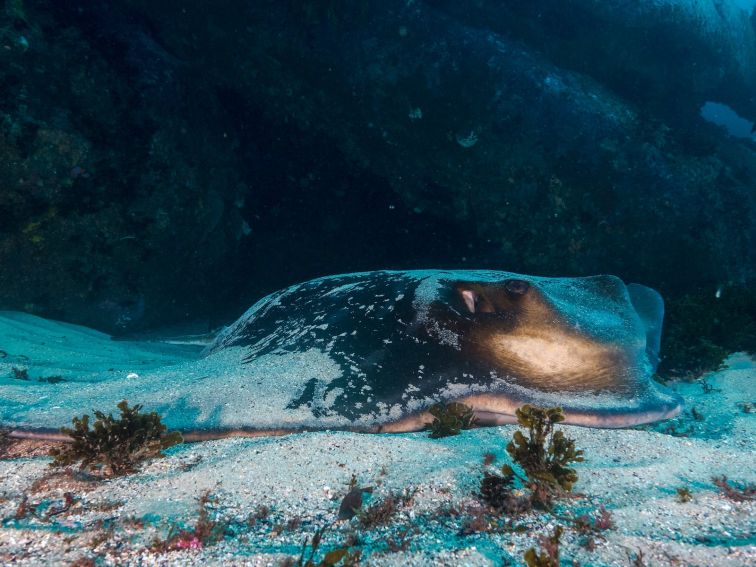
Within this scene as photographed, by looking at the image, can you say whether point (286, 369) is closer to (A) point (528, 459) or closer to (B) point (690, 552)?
(A) point (528, 459)

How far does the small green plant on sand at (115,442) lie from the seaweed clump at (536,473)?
222 cm

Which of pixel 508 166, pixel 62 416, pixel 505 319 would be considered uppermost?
pixel 508 166

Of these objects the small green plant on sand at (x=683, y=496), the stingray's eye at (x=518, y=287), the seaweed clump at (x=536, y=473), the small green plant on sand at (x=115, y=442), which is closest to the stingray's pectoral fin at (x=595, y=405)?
the seaweed clump at (x=536, y=473)

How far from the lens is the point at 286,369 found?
3828mm

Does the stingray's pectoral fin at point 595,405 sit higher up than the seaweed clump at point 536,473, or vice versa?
the stingray's pectoral fin at point 595,405

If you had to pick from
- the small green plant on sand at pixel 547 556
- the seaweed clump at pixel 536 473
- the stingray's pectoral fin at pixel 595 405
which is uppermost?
the stingray's pectoral fin at pixel 595 405

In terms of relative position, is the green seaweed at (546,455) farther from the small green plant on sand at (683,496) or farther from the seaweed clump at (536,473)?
the small green plant on sand at (683,496)

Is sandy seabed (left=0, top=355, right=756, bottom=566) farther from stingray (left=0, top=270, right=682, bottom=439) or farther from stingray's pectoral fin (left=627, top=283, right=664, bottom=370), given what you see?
stingray's pectoral fin (left=627, top=283, right=664, bottom=370)

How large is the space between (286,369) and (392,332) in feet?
3.52

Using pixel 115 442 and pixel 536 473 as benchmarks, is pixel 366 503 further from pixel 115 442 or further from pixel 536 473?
pixel 115 442

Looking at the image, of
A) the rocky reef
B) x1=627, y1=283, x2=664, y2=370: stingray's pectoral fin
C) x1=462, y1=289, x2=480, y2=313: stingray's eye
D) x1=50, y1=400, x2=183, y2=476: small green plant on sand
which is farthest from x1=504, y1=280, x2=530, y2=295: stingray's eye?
the rocky reef

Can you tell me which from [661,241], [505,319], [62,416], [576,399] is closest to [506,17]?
[661,241]

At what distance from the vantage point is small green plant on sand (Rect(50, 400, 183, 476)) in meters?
2.71

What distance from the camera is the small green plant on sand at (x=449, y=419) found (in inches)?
132
